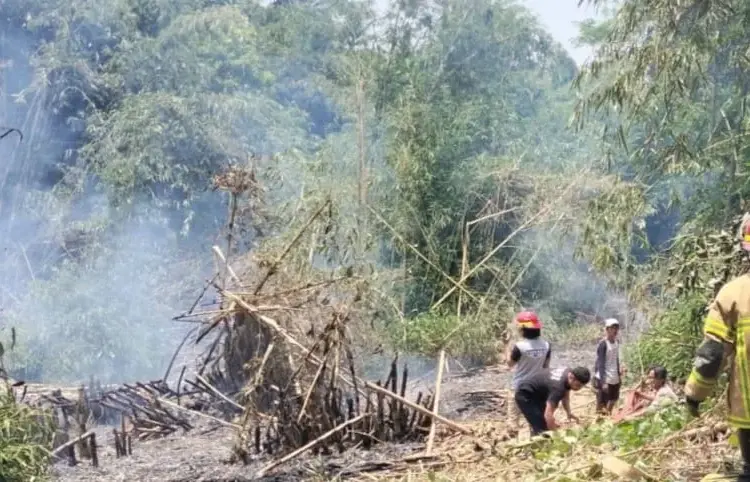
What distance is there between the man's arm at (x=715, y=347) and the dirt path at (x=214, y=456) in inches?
176

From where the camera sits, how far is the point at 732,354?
5.12 m

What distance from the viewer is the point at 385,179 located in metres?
19.8

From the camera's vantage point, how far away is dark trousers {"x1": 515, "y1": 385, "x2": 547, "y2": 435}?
9.22 m

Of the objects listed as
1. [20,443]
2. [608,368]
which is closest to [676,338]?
[608,368]

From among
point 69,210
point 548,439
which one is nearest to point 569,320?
point 69,210

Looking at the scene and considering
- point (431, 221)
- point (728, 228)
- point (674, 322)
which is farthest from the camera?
point (431, 221)

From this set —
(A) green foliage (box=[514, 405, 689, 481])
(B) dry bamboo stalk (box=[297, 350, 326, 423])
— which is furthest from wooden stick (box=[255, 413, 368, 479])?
(A) green foliage (box=[514, 405, 689, 481])

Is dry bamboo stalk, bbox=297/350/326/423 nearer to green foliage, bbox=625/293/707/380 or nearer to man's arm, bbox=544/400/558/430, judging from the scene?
man's arm, bbox=544/400/558/430

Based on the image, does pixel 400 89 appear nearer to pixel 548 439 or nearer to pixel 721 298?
pixel 548 439

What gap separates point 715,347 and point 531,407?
14.2ft

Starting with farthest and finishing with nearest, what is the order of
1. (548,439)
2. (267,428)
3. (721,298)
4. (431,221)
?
(431,221), (267,428), (548,439), (721,298)

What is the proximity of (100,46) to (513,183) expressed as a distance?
8.87m

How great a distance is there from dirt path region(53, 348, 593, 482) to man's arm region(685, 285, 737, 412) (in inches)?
176

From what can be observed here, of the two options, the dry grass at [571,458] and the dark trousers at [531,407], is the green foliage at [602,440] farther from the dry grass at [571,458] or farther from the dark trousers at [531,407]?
the dark trousers at [531,407]
